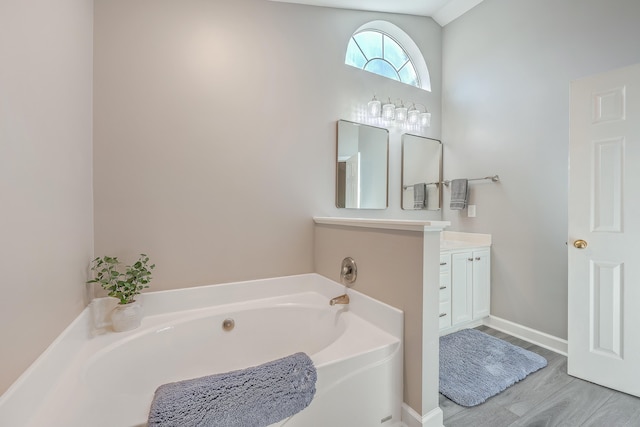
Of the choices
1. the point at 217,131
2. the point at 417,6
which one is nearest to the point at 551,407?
the point at 217,131

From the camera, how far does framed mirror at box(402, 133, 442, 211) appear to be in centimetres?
271

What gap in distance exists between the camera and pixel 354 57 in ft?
8.00

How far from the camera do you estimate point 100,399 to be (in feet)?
3.09

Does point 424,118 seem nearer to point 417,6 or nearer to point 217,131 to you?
point 417,6

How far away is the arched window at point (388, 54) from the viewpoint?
248 cm

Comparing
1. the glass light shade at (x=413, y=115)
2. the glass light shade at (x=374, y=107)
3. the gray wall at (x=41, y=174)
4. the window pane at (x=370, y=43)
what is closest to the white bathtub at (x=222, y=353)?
the gray wall at (x=41, y=174)

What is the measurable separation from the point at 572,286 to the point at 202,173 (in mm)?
2560

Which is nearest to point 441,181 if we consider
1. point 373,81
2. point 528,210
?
point 528,210

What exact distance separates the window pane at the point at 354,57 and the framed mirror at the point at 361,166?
59cm

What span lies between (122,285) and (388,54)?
2960mm

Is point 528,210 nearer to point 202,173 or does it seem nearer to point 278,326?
point 278,326

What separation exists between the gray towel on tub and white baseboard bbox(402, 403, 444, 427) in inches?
22.8

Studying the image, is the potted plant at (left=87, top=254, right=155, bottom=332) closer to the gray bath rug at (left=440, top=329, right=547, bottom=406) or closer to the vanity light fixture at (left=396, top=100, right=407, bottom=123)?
the gray bath rug at (left=440, top=329, right=547, bottom=406)

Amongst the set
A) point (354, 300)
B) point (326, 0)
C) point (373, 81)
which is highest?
point (326, 0)
